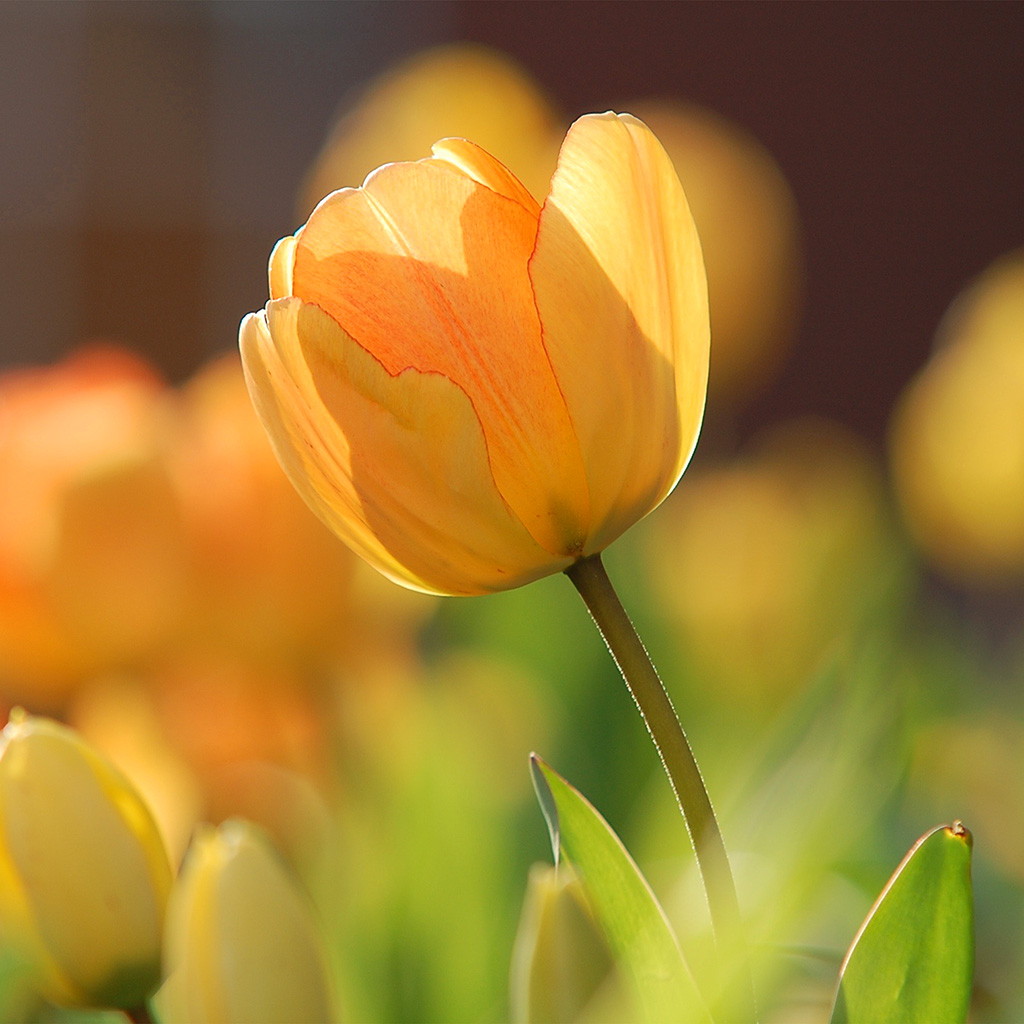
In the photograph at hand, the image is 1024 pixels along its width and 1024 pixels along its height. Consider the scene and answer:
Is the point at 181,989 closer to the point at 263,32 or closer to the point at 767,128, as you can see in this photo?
the point at 767,128

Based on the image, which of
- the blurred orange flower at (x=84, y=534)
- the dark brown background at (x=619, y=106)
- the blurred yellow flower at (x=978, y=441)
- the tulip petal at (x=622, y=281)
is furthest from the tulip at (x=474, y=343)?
the dark brown background at (x=619, y=106)

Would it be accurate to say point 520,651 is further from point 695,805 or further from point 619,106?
point 619,106

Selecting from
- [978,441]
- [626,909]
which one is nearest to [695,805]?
[626,909]

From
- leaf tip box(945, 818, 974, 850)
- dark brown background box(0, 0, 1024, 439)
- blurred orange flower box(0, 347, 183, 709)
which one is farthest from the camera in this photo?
dark brown background box(0, 0, 1024, 439)

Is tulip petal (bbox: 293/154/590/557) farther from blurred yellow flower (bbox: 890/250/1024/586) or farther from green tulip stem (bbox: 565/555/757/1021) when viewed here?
blurred yellow flower (bbox: 890/250/1024/586)

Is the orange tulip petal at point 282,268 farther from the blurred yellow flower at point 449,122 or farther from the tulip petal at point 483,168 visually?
the blurred yellow flower at point 449,122

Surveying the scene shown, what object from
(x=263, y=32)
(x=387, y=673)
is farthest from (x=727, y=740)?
(x=263, y=32)

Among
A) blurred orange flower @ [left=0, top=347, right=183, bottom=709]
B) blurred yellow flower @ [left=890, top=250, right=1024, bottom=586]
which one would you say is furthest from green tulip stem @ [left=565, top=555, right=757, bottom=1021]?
blurred yellow flower @ [left=890, top=250, right=1024, bottom=586]
